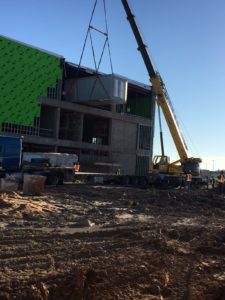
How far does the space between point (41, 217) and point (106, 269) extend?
7469 millimetres

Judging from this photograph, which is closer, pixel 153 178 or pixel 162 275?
pixel 162 275

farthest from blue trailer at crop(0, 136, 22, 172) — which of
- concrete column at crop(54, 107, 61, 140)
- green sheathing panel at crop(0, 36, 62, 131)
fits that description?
concrete column at crop(54, 107, 61, 140)

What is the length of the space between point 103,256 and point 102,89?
3820 cm

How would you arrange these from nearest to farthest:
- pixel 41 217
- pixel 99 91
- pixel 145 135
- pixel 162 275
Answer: pixel 162 275, pixel 41 217, pixel 99 91, pixel 145 135

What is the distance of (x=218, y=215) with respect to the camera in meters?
20.8

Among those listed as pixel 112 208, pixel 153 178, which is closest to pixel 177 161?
pixel 153 178

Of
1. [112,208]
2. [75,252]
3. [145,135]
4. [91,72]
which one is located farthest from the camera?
[145,135]

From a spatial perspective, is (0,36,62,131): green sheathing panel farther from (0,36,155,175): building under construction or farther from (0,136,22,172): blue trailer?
(0,136,22,172): blue trailer

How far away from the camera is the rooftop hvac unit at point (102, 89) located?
4617 cm

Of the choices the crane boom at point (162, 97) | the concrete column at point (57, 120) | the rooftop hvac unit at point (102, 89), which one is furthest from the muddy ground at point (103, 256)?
→ the concrete column at point (57, 120)

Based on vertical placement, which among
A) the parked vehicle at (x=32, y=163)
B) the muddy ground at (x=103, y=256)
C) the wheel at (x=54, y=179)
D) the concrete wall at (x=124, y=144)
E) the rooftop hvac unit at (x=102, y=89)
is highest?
the rooftop hvac unit at (x=102, y=89)

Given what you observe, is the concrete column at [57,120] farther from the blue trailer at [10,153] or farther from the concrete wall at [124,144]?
the blue trailer at [10,153]

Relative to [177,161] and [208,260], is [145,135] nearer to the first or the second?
[177,161]

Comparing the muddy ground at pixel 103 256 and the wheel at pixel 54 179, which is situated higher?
the wheel at pixel 54 179
